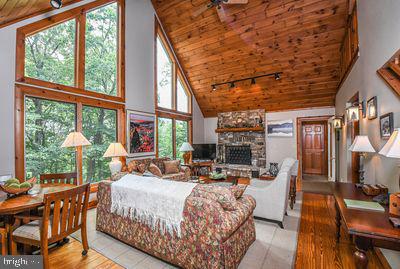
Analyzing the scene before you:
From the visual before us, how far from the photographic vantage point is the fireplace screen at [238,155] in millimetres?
7018

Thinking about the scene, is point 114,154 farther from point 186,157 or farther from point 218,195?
point 186,157

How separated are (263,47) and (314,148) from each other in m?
4.63

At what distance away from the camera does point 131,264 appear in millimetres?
2146

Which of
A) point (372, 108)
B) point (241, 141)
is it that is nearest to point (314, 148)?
point (241, 141)

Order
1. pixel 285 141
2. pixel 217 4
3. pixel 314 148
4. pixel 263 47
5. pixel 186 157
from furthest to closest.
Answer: pixel 314 148 → pixel 186 157 → pixel 285 141 → pixel 263 47 → pixel 217 4

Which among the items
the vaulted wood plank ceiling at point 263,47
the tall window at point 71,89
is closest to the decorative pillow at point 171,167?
the tall window at point 71,89

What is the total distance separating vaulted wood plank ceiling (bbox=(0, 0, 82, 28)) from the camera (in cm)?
251

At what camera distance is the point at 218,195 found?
1.95 metres

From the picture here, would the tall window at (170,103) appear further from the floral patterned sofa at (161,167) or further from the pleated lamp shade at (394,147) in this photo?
the pleated lamp shade at (394,147)

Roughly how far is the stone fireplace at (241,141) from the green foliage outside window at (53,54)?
509 cm

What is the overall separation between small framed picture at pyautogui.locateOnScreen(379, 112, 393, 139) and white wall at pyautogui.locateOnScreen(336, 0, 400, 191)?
7cm

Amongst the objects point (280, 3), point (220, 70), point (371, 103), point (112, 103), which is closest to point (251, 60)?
point (220, 70)

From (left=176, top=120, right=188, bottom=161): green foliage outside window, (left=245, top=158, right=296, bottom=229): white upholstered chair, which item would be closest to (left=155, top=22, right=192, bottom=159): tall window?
(left=176, top=120, right=188, bottom=161): green foliage outside window

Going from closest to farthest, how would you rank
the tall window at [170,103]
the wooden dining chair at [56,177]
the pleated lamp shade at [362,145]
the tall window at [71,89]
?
the pleated lamp shade at [362,145] → the wooden dining chair at [56,177] → the tall window at [71,89] → the tall window at [170,103]
